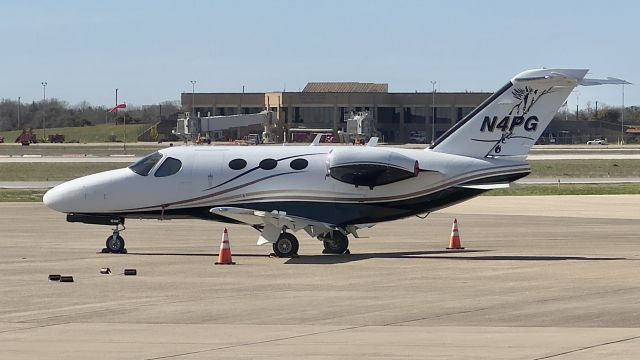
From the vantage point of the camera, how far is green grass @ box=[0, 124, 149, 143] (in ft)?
580

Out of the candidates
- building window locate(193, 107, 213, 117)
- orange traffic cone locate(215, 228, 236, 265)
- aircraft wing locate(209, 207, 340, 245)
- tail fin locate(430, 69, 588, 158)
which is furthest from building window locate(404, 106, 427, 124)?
orange traffic cone locate(215, 228, 236, 265)

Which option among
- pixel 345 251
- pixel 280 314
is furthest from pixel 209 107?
pixel 280 314

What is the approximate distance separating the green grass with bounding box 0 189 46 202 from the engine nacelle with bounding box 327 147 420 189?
25857mm

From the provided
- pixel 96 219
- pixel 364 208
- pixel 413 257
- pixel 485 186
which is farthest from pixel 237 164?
pixel 485 186

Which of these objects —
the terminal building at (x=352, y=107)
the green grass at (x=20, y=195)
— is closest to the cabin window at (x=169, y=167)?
the green grass at (x=20, y=195)

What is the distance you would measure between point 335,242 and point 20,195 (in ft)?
95.0

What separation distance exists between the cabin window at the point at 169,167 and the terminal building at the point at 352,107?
112873 mm

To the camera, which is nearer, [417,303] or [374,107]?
[417,303]

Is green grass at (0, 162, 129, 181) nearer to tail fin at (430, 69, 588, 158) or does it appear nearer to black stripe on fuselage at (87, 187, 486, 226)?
black stripe on fuselage at (87, 187, 486, 226)

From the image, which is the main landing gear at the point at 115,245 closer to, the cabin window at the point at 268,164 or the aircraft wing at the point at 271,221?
the aircraft wing at the point at 271,221

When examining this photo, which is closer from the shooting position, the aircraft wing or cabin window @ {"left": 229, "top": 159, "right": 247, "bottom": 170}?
the aircraft wing

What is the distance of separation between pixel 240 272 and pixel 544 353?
33.6ft

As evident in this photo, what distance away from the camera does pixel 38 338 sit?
16156mm

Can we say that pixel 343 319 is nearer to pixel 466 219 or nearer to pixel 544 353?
pixel 544 353
